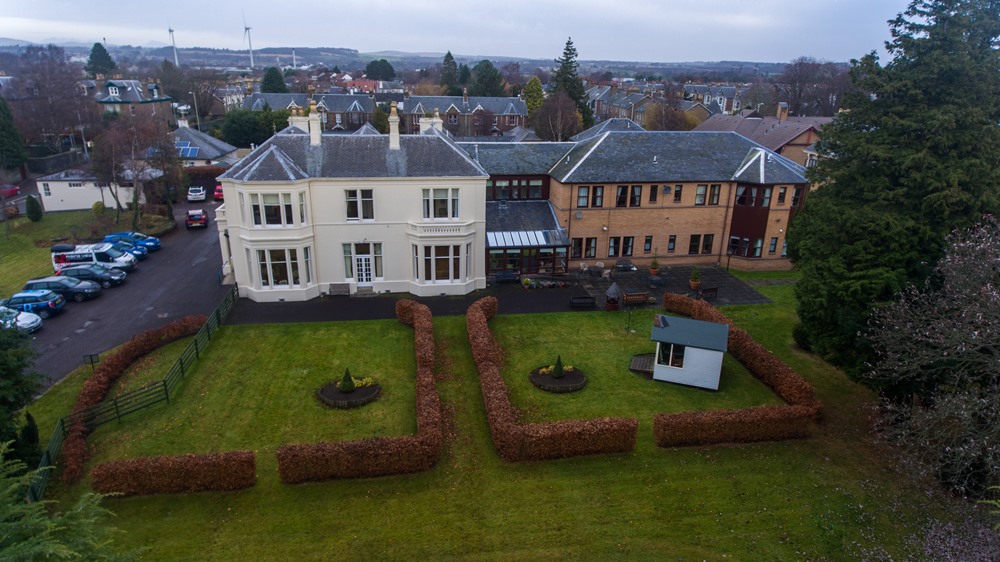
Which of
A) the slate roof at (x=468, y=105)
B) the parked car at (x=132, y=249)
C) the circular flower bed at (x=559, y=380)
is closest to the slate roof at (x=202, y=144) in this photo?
the parked car at (x=132, y=249)

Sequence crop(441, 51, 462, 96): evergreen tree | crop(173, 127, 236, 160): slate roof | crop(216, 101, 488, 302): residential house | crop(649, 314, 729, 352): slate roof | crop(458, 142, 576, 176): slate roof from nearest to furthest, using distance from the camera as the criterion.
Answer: crop(649, 314, 729, 352): slate roof, crop(216, 101, 488, 302): residential house, crop(458, 142, 576, 176): slate roof, crop(173, 127, 236, 160): slate roof, crop(441, 51, 462, 96): evergreen tree

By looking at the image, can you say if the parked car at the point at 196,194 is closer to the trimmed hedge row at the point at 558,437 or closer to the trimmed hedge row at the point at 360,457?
the trimmed hedge row at the point at 360,457

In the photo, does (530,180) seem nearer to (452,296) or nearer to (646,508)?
(452,296)

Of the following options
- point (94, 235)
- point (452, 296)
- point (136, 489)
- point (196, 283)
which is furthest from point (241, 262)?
point (94, 235)

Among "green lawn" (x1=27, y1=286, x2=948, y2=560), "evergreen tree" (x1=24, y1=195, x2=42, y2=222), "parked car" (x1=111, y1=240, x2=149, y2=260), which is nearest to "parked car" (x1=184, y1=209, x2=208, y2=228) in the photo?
"parked car" (x1=111, y1=240, x2=149, y2=260)

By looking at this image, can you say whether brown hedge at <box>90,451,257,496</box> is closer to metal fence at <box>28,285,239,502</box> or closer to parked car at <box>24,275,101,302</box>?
metal fence at <box>28,285,239,502</box>

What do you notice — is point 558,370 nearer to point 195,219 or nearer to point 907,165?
point 907,165
